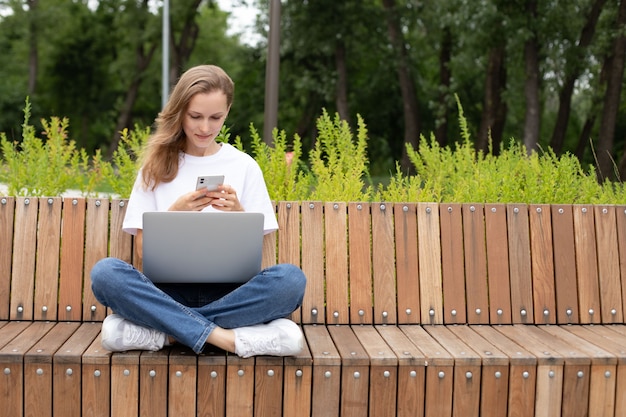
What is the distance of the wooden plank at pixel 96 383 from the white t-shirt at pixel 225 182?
0.64 meters

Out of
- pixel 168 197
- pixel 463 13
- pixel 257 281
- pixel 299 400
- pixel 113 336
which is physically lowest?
pixel 299 400

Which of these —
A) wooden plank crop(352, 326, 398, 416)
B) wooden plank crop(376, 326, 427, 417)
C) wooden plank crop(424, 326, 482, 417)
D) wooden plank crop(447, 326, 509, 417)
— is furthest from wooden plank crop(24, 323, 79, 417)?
wooden plank crop(447, 326, 509, 417)

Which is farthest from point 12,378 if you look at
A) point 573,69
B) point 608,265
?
point 573,69

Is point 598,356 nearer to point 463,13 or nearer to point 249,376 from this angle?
point 249,376

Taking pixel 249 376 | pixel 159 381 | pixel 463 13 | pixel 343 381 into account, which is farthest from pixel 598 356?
pixel 463 13

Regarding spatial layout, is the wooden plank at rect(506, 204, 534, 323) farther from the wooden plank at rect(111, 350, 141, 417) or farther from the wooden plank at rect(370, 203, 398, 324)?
the wooden plank at rect(111, 350, 141, 417)

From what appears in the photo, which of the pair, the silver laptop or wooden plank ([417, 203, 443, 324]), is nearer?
the silver laptop

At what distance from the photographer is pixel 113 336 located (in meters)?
3.14

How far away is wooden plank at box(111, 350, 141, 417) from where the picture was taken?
10.3 ft

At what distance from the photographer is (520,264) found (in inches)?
158

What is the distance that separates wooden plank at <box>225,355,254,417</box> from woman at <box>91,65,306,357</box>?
0.04m

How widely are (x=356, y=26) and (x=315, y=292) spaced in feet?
61.3

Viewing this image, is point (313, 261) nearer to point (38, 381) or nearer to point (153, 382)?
point (153, 382)

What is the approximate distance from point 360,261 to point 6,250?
167 cm
